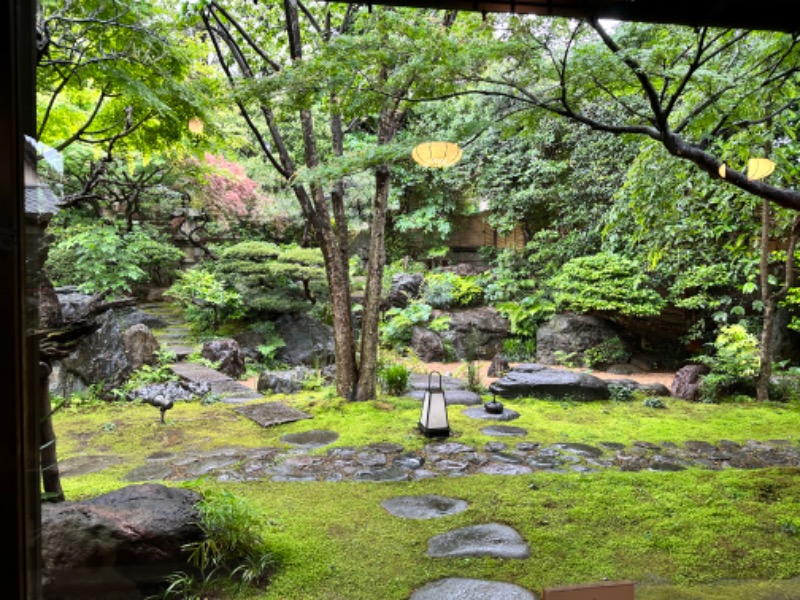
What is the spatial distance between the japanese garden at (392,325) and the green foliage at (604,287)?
0.05m

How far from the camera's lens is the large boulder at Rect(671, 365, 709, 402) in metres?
6.26

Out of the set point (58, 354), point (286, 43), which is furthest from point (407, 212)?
point (58, 354)

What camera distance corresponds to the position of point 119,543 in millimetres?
1824

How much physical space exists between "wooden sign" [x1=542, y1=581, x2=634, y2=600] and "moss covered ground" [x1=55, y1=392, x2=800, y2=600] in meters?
0.78

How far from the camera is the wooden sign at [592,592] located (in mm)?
1266

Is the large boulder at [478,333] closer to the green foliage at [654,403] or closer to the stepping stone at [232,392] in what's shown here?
the green foliage at [654,403]

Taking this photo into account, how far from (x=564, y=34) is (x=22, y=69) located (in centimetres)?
303

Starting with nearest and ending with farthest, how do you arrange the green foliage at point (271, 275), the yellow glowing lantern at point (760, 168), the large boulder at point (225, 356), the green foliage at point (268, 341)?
the yellow glowing lantern at point (760, 168), the large boulder at point (225, 356), the green foliage at point (268, 341), the green foliage at point (271, 275)

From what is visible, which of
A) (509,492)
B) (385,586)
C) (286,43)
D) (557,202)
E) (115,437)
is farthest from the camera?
(557,202)

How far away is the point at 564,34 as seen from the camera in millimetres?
3064

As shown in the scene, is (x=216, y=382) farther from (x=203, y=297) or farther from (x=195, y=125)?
(x=195, y=125)

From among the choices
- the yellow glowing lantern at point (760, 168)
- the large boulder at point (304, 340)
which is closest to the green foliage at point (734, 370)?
the yellow glowing lantern at point (760, 168)

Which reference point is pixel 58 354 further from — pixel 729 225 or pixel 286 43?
pixel 729 225

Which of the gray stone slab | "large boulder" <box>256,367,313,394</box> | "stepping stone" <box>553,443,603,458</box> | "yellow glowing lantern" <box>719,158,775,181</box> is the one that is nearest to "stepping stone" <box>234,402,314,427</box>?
"large boulder" <box>256,367,313,394</box>
